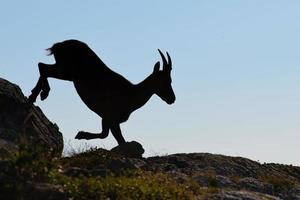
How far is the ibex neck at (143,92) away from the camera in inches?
604

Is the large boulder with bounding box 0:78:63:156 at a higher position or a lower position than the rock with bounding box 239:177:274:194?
higher

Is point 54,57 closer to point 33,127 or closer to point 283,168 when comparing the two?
point 33,127

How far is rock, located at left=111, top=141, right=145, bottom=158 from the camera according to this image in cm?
1491

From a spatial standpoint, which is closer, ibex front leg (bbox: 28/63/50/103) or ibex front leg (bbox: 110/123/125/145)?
ibex front leg (bbox: 28/63/50/103)

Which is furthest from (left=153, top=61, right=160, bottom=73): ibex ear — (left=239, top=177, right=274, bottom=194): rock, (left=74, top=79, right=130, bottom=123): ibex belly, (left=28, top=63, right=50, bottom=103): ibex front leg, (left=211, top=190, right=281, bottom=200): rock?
(left=211, top=190, right=281, bottom=200): rock

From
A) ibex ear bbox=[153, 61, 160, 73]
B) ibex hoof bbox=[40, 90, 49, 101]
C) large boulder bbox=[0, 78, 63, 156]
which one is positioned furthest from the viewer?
ibex ear bbox=[153, 61, 160, 73]

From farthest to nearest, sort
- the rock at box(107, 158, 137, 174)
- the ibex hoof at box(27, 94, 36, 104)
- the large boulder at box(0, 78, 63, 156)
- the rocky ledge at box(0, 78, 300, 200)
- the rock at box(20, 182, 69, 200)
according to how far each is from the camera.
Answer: the ibex hoof at box(27, 94, 36, 104)
the large boulder at box(0, 78, 63, 156)
the rock at box(107, 158, 137, 174)
the rocky ledge at box(0, 78, 300, 200)
the rock at box(20, 182, 69, 200)

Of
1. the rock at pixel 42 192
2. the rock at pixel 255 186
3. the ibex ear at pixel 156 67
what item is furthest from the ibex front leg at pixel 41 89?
the rock at pixel 42 192

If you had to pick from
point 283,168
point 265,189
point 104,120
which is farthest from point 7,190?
point 283,168

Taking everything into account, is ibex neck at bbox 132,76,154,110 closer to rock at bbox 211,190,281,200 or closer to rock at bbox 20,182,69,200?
rock at bbox 211,190,281,200

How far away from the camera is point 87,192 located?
1024 centimetres

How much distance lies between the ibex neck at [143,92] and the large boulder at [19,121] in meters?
1.87

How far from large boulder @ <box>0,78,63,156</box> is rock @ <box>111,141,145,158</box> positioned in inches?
49.1

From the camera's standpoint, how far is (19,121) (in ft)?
44.9
